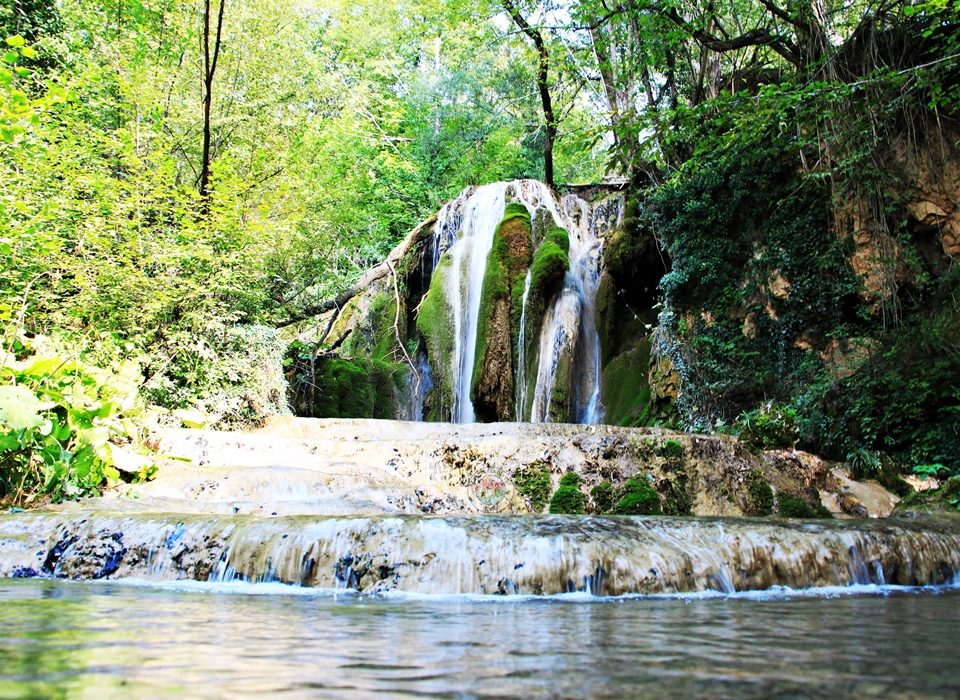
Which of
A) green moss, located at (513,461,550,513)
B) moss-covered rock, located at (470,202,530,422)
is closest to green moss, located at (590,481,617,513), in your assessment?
green moss, located at (513,461,550,513)

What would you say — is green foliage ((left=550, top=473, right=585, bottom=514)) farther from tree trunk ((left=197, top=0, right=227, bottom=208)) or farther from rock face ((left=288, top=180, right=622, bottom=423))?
tree trunk ((left=197, top=0, right=227, bottom=208))

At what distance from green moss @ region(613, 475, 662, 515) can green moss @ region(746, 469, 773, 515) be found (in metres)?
1.32

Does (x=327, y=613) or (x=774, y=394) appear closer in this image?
(x=327, y=613)

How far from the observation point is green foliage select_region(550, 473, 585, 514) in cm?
812

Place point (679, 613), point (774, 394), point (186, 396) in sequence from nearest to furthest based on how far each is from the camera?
1. point (679, 613)
2. point (186, 396)
3. point (774, 394)

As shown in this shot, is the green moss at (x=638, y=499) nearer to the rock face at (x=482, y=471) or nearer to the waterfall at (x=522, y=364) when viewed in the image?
the rock face at (x=482, y=471)

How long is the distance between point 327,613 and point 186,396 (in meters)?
8.55

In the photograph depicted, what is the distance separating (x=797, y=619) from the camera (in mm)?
3205

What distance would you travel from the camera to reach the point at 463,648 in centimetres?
231

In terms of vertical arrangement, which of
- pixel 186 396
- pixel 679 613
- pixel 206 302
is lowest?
pixel 679 613

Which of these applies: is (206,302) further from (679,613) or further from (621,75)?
(679,613)

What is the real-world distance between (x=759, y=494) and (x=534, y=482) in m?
2.96

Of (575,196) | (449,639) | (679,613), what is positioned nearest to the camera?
(449,639)

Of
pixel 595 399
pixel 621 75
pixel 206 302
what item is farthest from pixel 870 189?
pixel 206 302
